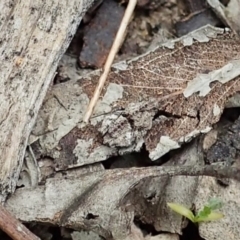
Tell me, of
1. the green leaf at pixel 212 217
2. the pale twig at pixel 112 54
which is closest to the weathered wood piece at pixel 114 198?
the green leaf at pixel 212 217

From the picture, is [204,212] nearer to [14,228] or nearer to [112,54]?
[14,228]

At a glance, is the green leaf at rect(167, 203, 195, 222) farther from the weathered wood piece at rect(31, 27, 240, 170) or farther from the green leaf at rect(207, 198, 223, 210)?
the weathered wood piece at rect(31, 27, 240, 170)

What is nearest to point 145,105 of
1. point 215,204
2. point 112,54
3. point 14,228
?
point 112,54

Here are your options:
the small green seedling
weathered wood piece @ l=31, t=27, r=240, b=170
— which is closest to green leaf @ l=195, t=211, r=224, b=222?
the small green seedling

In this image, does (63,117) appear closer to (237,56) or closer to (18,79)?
(18,79)

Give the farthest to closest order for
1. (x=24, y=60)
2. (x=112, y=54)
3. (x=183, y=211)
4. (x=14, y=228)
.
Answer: (x=112, y=54) < (x=24, y=60) < (x=183, y=211) < (x=14, y=228)

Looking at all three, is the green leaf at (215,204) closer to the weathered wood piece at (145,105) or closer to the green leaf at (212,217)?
the green leaf at (212,217)
